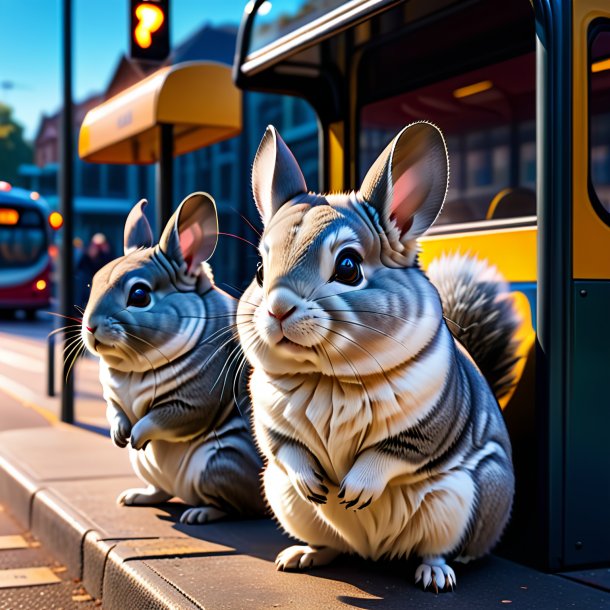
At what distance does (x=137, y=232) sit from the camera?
183 inches

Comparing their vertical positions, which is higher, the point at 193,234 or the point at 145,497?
the point at 193,234

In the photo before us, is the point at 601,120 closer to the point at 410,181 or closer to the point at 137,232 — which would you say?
the point at 137,232

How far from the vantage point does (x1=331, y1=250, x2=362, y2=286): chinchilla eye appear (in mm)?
3133

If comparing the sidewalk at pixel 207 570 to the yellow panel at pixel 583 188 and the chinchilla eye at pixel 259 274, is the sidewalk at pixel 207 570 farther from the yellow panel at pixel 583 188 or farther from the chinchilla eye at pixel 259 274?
the yellow panel at pixel 583 188

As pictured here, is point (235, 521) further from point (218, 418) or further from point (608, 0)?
point (608, 0)

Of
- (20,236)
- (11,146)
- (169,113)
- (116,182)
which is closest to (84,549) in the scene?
(169,113)

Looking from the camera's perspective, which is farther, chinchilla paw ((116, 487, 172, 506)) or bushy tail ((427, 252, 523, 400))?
chinchilla paw ((116, 487, 172, 506))

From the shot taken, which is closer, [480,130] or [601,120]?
[601,120]

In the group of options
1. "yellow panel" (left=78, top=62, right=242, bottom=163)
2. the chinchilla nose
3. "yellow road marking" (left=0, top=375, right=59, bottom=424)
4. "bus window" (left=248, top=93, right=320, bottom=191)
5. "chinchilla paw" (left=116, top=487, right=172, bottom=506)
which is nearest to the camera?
the chinchilla nose

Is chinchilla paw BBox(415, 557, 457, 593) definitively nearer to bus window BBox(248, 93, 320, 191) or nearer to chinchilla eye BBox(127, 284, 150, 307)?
chinchilla eye BBox(127, 284, 150, 307)

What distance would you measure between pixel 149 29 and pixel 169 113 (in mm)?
1300

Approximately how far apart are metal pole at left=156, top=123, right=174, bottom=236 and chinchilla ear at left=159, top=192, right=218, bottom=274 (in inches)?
74.0

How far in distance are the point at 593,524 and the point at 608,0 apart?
1903mm

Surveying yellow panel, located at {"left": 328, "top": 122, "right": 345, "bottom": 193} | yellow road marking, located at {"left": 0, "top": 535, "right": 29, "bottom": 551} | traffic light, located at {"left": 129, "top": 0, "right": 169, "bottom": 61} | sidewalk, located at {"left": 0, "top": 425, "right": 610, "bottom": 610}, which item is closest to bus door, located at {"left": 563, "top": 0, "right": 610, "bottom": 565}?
sidewalk, located at {"left": 0, "top": 425, "right": 610, "bottom": 610}
